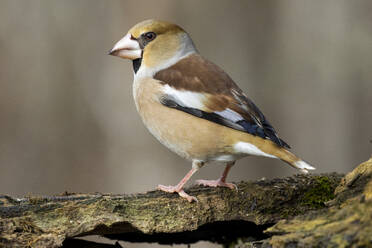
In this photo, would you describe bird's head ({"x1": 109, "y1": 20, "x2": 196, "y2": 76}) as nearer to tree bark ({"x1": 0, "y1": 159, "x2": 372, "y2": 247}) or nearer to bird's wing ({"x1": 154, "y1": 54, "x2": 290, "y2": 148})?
bird's wing ({"x1": 154, "y1": 54, "x2": 290, "y2": 148})

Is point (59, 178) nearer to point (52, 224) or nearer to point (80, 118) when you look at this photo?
point (80, 118)

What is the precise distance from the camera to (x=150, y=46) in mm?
4508

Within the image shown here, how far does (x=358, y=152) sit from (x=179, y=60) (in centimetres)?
503

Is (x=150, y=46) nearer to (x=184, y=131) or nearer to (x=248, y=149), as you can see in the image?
(x=184, y=131)

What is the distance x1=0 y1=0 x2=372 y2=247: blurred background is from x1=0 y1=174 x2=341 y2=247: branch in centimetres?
496

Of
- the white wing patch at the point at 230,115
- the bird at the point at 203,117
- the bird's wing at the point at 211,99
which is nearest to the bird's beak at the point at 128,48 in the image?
the bird at the point at 203,117

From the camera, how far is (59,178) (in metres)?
8.59

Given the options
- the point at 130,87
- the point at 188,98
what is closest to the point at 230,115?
the point at 188,98

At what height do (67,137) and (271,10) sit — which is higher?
(271,10)

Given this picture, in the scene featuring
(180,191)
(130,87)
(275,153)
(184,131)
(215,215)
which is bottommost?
(215,215)

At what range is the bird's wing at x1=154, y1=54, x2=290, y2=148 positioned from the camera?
383cm

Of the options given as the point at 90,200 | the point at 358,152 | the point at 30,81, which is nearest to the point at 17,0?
the point at 30,81

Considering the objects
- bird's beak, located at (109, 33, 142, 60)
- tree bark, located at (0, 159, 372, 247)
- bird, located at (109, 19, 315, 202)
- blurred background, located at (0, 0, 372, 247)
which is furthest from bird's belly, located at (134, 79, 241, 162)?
blurred background, located at (0, 0, 372, 247)

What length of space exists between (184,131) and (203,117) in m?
0.17
